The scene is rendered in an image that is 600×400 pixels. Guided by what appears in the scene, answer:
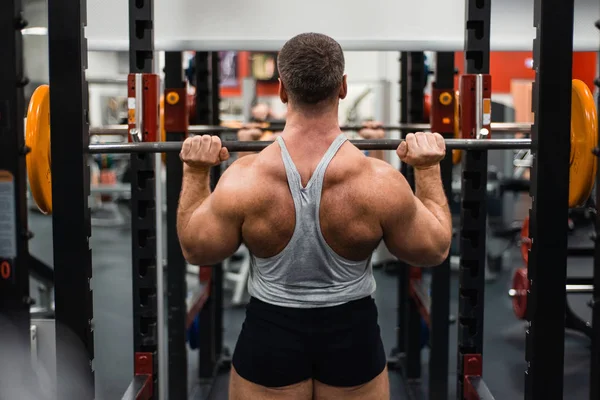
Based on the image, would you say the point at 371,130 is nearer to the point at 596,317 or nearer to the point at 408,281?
the point at 408,281

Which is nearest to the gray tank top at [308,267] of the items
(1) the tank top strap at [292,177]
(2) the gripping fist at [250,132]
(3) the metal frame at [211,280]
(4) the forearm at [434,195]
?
(1) the tank top strap at [292,177]

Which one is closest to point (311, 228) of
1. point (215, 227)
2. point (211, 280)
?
point (215, 227)

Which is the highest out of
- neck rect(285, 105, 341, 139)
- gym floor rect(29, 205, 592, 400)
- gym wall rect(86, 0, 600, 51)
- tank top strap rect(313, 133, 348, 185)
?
gym wall rect(86, 0, 600, 51)

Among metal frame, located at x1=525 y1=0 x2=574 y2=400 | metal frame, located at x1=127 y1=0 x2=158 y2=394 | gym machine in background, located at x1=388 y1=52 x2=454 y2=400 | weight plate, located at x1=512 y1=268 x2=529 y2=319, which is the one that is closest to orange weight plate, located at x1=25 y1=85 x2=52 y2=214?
metal frame, located at x1=127 y1=0 x2=158 y2=394

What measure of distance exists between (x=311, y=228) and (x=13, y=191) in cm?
92

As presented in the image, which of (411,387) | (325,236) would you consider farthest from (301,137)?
(411,387)

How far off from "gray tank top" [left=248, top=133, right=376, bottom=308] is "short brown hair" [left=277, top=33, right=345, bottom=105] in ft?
0.44

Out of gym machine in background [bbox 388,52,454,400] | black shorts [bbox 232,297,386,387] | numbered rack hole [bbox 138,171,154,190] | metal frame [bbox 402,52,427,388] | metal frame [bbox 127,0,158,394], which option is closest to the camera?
black shorts [bbox 232,297,386,387]

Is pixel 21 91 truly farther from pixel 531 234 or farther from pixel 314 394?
pixel 531 234

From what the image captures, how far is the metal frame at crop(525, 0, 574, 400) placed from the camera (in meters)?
1.71

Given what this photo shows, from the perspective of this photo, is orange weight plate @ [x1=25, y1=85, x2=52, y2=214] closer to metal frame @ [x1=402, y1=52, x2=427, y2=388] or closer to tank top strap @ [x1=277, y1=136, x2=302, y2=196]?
tank top strap @ [x1=277, y1=136, x2=302, y2=196]

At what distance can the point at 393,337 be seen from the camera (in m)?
4.91

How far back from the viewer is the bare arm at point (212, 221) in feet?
5.36

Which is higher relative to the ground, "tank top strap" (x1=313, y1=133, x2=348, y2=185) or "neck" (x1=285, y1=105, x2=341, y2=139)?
"neck" (x1=285, y1=105, x2=341, y2=139)
